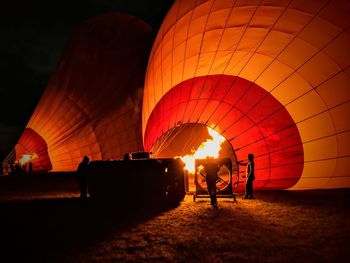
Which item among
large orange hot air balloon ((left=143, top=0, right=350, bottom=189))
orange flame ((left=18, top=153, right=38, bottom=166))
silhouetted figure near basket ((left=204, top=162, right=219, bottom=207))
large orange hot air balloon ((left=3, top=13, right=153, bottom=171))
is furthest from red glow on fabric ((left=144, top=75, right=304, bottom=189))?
orange flame ((left=18, top=153, right=38, bottom=166))

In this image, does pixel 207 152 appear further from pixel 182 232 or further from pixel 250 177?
pixel 182 232

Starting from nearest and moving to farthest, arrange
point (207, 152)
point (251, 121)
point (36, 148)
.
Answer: point (251, 121)
point (207, 152)
point (36, 148)

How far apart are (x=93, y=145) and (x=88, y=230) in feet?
27.6

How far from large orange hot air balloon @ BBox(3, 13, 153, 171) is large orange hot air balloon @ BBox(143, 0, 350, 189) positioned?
13.5 feet

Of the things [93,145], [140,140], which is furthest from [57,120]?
[140,140]

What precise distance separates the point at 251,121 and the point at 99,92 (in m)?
7.47

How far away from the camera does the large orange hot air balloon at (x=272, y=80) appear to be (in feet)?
20.0

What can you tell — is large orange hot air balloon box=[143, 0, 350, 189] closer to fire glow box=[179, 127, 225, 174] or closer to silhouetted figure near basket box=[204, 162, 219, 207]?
silhouetted figure near basket box=[204, 162, 219, 207]

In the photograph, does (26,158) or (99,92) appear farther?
(26,158)

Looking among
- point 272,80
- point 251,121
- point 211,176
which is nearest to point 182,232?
point 211,176

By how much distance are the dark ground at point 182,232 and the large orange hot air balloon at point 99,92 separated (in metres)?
6.02

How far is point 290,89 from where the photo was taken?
6.77 meters

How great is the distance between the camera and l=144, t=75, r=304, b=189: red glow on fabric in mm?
6895

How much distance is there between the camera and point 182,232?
388cm
